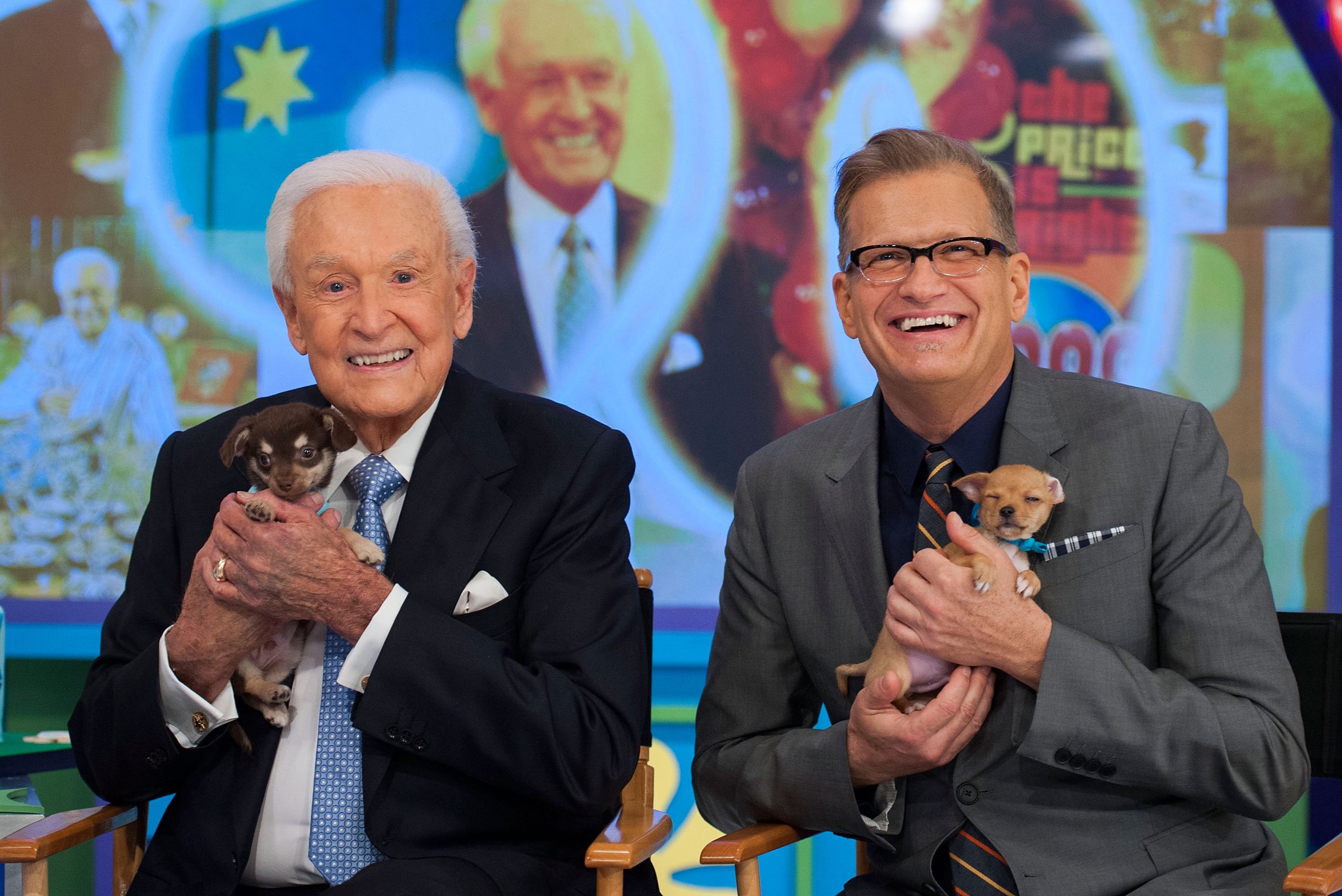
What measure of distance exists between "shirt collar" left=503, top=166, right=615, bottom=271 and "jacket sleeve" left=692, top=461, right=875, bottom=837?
68.5 inches

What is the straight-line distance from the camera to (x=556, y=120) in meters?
4.00

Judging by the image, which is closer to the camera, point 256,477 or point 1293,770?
point 1293,770

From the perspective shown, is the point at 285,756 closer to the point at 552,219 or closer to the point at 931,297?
the point at 931,297

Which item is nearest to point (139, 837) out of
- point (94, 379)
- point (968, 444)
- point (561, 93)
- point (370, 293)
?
point (370, 293)

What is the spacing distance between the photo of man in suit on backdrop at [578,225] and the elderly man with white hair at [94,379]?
4.17 ft

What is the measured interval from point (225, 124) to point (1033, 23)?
2.95 metres

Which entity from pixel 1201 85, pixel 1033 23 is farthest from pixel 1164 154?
pixel 1033 23

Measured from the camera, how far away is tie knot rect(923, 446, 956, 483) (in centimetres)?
221

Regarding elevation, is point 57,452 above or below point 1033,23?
below

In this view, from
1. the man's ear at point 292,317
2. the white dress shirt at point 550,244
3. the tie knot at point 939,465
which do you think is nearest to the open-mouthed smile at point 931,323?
the tie knot at point 939,465

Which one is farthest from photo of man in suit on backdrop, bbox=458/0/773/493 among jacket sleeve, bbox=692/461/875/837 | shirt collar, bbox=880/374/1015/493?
shirt collar, bbox=880/374/1015/493

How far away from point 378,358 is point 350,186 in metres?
0.34

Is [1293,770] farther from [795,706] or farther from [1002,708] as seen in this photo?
[795,706]

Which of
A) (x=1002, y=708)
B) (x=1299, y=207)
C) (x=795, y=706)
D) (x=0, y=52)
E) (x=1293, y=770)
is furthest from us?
(x=0, y=52)
